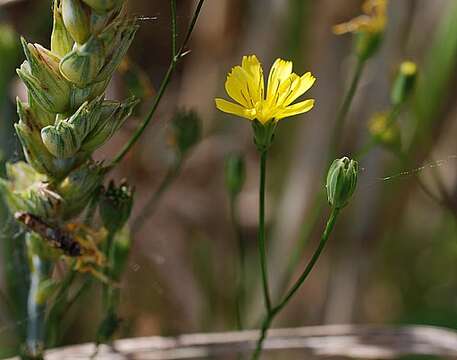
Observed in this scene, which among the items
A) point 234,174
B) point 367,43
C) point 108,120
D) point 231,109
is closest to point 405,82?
point 367,43

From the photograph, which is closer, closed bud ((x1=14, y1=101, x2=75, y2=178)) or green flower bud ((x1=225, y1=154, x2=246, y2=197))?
closed bud ((x1=14, y1=101, x2=75, y2=178))

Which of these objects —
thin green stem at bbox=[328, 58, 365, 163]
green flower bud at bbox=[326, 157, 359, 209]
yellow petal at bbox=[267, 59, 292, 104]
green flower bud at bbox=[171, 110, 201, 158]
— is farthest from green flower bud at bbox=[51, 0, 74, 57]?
thin green stem at bbox=[328, 58, 365, 163]

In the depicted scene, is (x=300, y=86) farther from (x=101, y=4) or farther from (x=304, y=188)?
(x=304, y=188)

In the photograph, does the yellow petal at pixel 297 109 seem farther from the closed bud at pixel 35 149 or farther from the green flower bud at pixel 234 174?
the green flower bud at pixel 234 174

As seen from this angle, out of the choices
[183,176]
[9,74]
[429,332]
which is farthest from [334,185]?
[183,176]

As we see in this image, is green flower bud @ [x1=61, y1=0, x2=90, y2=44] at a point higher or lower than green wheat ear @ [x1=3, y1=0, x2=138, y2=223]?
higher

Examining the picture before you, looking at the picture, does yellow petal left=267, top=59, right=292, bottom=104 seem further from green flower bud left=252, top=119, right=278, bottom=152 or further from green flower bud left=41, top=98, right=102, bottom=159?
green flower bud left=41, top=98, right=102, bottom=159
